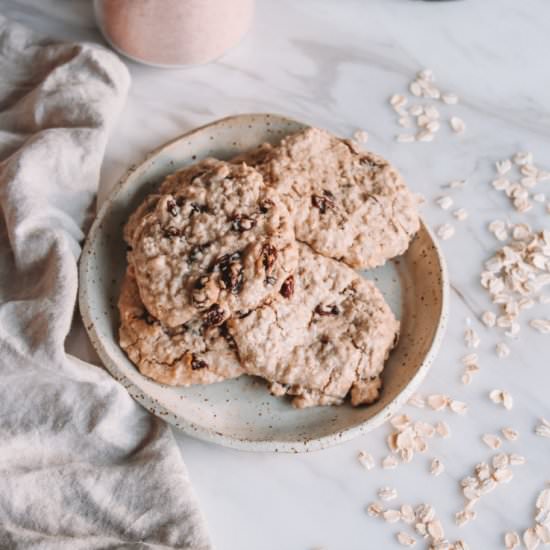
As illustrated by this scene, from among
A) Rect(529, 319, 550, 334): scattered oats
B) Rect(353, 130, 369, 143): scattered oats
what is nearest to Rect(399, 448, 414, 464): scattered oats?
Rect(529, 319, 550, 334): scattered oats

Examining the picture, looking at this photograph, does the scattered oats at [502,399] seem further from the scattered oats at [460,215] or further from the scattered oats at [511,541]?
the scattered oats at [460,215]

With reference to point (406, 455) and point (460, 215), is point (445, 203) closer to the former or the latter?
point (460, 215)

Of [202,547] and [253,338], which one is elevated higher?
[253,338]

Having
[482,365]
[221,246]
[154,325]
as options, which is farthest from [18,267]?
[482,365]

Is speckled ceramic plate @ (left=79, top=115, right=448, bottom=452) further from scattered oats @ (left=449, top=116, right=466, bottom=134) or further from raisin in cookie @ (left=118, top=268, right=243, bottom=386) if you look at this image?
scattered oats @ (left=449, top=116, right=466, bottom=134)

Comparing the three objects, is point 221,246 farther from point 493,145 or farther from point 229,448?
point 493,145
